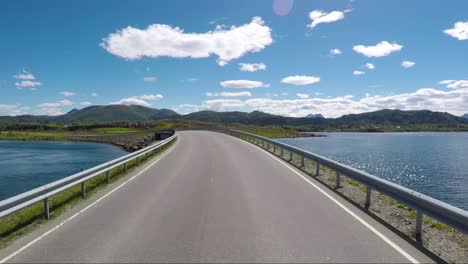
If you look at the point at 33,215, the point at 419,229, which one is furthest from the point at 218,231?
the point at 33,215

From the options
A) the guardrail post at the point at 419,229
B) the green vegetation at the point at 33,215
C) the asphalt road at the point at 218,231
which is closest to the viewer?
the asphalt road at the point at 218,231

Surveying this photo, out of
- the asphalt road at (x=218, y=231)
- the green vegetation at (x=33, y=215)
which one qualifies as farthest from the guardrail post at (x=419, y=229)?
the green vegetation at (x=33, y=215)

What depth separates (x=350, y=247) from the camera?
19.6 feet

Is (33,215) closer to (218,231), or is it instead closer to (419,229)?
(218,231)

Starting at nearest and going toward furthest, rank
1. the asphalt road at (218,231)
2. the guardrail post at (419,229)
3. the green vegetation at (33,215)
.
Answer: the asphalt road at (218,231) < the guardrail post at (419,229) < the green vegetation at (33,215)

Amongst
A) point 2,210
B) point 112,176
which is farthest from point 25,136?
point 2,210

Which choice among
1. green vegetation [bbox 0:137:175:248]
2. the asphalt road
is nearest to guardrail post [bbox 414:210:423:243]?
the asphalt road

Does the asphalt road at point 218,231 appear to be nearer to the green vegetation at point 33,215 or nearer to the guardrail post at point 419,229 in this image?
the guardrail post at point 419,229

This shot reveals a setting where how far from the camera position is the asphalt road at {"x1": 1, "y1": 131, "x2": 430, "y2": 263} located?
5582 millimetres

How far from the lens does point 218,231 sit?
22.2ft

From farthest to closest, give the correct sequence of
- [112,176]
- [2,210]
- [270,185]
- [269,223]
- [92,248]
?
[112,176] < [270,185] < [269,223] < [2,210] < [92,248]

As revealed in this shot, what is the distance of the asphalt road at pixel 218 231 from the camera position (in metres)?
5.58

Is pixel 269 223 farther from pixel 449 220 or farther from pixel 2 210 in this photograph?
pixel 2 210

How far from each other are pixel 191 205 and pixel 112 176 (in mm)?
7237
